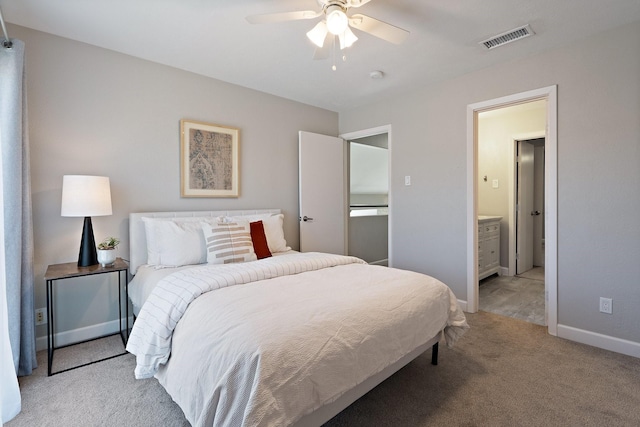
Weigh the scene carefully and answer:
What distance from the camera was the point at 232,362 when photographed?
1.16 meters

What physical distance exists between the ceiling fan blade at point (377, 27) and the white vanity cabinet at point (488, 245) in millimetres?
3011

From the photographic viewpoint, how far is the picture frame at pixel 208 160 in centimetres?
308

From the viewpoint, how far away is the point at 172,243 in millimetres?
2582

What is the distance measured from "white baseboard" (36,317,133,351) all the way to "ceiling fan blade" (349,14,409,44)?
2983 mm

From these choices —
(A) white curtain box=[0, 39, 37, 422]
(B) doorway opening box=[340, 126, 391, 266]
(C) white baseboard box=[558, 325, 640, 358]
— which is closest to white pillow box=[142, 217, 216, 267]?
(A) white curtain box=[0, 39, 37, 422]

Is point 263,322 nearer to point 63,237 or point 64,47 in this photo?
point 63,237

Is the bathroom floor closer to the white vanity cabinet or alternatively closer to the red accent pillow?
the white vanity cabinet

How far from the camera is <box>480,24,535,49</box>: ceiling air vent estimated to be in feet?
7.74

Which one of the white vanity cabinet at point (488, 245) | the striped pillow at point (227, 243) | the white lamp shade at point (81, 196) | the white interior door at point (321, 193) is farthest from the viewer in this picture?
the white vanity cabinet at point (488, 245)

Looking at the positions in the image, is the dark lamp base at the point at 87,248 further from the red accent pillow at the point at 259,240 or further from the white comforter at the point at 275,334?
the red accent pillow at the point at 259,240

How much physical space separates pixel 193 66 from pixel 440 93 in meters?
2.53

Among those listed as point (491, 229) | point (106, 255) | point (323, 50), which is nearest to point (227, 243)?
point (106, 255)


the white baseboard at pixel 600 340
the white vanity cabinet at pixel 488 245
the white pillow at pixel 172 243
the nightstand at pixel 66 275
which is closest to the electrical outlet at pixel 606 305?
the white baseboard at pixel 600 340

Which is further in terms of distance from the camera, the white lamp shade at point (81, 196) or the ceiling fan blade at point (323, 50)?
the white lamp shade at point (81, 196)
